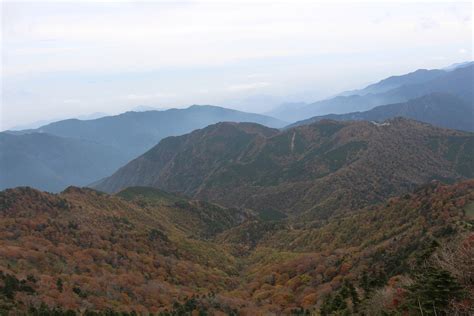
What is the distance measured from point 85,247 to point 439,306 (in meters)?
52.3

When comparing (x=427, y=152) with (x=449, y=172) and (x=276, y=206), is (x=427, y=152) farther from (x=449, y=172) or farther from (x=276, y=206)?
(x=276, y=206)

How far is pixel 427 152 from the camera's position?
18700cm

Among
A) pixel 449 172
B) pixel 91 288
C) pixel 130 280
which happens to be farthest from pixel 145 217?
pixel 449 172

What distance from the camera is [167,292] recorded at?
176 ft

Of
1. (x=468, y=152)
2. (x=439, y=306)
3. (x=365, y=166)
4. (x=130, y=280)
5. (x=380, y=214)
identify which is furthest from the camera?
(x=468, y=152)

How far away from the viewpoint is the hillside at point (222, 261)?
3647cm

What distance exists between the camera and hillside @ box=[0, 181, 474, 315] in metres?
36.5

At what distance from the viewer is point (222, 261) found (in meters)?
78.6

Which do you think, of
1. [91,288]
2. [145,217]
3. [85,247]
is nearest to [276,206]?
[145,217]

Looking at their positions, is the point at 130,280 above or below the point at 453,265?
below

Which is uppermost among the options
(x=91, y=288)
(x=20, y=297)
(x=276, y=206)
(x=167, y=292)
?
(x=20, y=297)

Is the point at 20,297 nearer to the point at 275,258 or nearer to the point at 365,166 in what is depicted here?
the point at 275,258

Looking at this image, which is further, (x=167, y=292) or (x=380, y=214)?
(x=380, y=214)

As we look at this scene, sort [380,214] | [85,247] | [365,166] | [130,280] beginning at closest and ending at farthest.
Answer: [130,280], [85,247], [380,214], [365,166]
